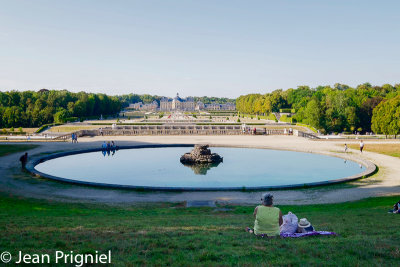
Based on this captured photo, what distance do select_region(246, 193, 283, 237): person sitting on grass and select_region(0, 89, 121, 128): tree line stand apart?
69.4 meters

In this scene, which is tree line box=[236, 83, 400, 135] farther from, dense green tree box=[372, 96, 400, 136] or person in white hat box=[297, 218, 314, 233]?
person in white hat box=[297, 218, 314, 233]

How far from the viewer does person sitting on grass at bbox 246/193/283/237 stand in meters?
7.54

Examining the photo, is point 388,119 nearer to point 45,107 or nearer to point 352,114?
point 352,114

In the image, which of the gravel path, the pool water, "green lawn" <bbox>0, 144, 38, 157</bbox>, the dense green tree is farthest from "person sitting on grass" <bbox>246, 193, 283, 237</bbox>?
the dense green tree

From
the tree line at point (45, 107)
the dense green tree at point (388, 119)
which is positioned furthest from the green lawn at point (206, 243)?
the tree line at point (45, 107)

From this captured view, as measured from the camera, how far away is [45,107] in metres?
85.2

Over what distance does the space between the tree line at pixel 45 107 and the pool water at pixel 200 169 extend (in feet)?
152

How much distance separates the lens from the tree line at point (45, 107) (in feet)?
232

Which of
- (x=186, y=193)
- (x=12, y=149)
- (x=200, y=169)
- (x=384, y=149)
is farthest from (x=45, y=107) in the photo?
(x=186, y=193)

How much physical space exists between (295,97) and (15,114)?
93.5m

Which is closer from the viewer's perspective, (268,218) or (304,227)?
(268,218)

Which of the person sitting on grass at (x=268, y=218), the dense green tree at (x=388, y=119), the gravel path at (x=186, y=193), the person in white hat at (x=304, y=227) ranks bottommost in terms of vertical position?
the gravel path at (x=186, y=193)

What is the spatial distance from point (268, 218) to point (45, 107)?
87352 mm

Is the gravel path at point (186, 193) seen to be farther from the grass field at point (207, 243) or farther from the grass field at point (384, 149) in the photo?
the grass field at point (384, 149)
